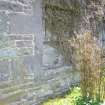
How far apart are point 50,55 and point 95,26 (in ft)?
5.94

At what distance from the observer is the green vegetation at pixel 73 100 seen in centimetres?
462

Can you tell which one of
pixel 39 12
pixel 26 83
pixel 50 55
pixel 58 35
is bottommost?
pixel 26 83

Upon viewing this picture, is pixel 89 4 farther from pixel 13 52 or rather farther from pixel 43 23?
pixel 13 52

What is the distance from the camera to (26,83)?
16.0ft

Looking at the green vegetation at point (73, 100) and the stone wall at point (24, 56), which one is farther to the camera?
the green vegetation at point (73, 100)

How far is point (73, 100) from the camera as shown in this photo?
4.98m

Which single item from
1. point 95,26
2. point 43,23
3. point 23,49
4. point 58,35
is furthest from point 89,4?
point 23,49

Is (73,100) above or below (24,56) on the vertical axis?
below

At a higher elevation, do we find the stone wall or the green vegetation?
the stone wall

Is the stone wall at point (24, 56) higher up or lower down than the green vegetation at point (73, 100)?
higher up

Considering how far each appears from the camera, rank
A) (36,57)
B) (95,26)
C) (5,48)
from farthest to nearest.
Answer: (95,26) → (36,57) → (5,48)

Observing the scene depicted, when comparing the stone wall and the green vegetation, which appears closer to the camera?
the stone wall

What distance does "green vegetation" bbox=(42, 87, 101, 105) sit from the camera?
4617 millimetres

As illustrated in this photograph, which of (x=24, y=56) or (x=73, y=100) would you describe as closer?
(x=24, y=56)
